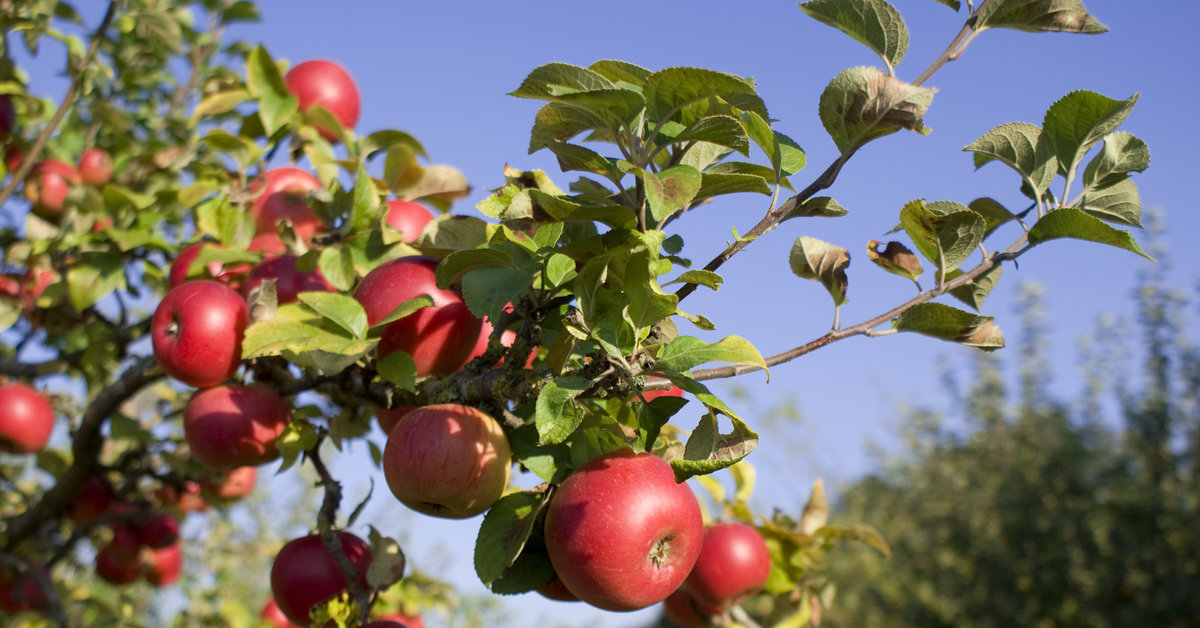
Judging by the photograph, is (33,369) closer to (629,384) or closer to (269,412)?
(269,412)

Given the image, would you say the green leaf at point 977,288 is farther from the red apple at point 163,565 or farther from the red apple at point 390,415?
the red apple at point 163,565

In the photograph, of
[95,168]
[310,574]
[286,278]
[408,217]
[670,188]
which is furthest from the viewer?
[95,168]

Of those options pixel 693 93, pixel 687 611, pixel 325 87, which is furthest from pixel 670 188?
pixel 325 87

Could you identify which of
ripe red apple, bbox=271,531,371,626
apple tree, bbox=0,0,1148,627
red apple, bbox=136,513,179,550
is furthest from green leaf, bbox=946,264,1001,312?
red apple, bbox=136,513,179,550

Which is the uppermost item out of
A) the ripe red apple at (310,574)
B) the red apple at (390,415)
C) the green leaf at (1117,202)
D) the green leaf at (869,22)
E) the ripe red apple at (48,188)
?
the green leaf at (869,22)

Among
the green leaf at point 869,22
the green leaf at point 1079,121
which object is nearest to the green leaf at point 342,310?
the green leaf at point 869,22

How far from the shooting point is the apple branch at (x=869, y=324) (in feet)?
2.95

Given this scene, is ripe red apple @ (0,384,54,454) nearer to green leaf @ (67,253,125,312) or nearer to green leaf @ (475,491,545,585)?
green leaf @ (67,253,125,312)

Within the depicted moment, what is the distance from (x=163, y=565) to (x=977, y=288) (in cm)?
238

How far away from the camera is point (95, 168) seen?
2.41 m

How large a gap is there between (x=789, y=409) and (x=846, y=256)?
11926 millimetres

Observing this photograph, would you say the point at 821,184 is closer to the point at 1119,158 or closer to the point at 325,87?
the point at 1119,158

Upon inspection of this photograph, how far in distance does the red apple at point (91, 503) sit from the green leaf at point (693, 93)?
1.91 metres

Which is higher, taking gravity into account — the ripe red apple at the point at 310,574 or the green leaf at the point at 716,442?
the green leaf at the point at 716,442
